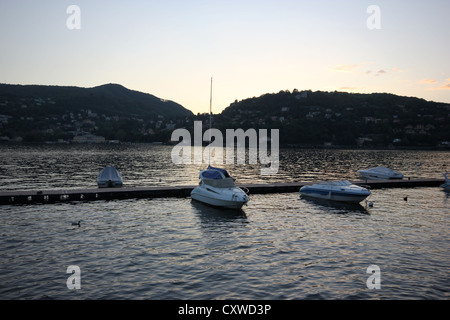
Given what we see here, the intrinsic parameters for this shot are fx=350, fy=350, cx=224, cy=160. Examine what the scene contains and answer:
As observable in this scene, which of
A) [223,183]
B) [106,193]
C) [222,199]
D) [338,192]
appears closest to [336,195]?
[338,192]

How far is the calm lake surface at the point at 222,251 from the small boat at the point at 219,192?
84cm

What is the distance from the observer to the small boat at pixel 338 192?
3356 centimetres

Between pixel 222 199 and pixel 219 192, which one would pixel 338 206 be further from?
pixel 219 192

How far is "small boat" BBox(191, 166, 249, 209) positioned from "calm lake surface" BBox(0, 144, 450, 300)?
33.2 inches

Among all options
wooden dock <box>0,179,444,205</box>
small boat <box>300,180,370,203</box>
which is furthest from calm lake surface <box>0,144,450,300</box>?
wooden dock <box>0,179,444,205</box>

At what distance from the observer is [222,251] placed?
63.4 ft

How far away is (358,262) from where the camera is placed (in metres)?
17.7

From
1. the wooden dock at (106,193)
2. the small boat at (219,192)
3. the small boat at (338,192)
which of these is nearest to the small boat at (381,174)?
the wooden dock at (106,193)

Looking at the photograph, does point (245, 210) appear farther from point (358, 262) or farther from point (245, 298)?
point (245, 298)

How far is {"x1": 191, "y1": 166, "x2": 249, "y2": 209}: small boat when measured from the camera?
2942 centimetres

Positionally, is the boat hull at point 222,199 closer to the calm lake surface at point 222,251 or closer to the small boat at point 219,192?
the small boat at point 219,192

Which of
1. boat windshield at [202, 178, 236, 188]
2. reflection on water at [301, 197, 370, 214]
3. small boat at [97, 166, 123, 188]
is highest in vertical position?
boat windshield at [202, 178, 236, 188]

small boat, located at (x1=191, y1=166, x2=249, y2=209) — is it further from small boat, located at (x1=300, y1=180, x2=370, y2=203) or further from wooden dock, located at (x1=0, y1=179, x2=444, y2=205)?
small boat, located at (x1=300, y1=180, x2=370, y2=203)

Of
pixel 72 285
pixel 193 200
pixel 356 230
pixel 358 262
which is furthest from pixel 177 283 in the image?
pixel 193 200
